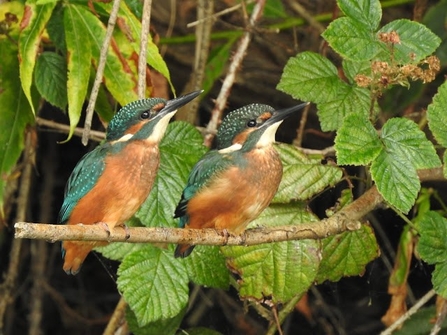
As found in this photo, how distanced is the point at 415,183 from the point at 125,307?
4.82ft

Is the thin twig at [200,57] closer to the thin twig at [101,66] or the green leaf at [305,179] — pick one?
the green leaf at [305,179]

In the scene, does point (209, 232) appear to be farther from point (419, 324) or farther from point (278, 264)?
point (419, 324)

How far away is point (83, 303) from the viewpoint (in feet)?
16.2

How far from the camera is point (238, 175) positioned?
2730 mm

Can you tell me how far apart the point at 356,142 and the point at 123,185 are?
0.64m

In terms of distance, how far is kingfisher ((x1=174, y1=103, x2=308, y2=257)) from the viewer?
2713 mm

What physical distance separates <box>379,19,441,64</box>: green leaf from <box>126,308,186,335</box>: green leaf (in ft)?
4.16

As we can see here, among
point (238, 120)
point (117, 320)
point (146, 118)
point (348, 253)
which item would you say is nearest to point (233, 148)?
point (238, 120)

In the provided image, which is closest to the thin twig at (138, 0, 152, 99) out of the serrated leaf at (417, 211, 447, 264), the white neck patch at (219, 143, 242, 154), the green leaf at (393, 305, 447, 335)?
the white neck patch at (219, 143, 242, 154)

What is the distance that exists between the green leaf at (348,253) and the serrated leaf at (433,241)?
254 millimetres

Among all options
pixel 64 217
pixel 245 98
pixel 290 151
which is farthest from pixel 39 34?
pixel 245 98

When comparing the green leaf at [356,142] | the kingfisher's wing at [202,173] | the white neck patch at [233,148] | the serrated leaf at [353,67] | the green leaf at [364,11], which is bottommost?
the kingfisher's wing at [202,173]

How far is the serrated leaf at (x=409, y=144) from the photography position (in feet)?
8.22

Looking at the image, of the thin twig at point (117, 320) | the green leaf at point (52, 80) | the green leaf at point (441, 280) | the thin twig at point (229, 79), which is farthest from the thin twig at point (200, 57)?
the green leaf at point (441, 280)
